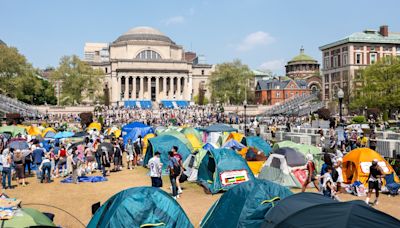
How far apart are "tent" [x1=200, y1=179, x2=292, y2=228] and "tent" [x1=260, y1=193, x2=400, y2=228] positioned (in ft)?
5.28

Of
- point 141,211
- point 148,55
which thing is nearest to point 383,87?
point 141,211

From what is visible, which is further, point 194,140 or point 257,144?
point 194,140

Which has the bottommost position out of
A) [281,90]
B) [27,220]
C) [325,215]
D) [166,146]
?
[27,220]

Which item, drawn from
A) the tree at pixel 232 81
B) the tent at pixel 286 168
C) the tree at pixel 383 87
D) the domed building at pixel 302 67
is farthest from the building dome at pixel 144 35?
the tent at pixel 286 168

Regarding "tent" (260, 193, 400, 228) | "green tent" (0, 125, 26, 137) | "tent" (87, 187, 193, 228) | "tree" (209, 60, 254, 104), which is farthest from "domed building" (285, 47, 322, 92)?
"tent" (260, 193, 400, 228)

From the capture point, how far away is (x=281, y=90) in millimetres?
95500

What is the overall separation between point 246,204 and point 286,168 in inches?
264

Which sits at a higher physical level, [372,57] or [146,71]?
[146,71]

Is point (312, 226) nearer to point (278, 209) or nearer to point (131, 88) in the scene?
point (278, 209)

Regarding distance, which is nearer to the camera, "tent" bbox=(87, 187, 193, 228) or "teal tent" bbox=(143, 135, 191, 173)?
"tent" bbox=(87, 187, 193, 228)

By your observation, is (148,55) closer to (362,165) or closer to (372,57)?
(372,57)

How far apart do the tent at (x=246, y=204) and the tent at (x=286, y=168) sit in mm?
6006

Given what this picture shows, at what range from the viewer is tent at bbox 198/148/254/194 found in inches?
574

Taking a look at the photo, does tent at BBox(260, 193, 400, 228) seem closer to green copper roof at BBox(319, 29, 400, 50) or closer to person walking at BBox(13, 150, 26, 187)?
person walking at BBox(13, 150, 26, 187)
